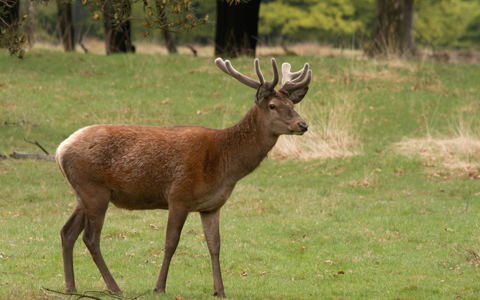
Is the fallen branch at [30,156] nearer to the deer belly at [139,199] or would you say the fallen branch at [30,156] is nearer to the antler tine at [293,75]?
the deer belly at [139,199]

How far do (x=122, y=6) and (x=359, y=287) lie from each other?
457 cm

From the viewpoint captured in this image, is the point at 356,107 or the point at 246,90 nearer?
the point at 356,107

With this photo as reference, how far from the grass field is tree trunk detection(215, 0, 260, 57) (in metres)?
1.41

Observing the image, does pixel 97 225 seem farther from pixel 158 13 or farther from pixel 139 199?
pixel 158 13

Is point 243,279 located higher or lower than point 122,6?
lower

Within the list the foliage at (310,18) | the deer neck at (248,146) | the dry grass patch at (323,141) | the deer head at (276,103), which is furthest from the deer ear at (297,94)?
the foliage at (310,18)

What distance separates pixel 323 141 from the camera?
1609 centimetres

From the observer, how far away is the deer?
22.1ft

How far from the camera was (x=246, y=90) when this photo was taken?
67.9ft

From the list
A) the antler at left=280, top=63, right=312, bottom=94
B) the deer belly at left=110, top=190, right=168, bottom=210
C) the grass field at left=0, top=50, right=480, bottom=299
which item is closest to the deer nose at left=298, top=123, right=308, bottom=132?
the antler at left=280, top=63, right=312, bottom=94

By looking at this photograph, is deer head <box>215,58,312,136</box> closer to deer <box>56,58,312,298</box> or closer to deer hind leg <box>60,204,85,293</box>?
deer <box>56,58,312,298</box>

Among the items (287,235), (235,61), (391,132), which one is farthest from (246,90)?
(287,235)

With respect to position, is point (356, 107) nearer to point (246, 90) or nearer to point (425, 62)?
point (246, 90)

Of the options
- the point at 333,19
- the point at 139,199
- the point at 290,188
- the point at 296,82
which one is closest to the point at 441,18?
the point at 333,19
